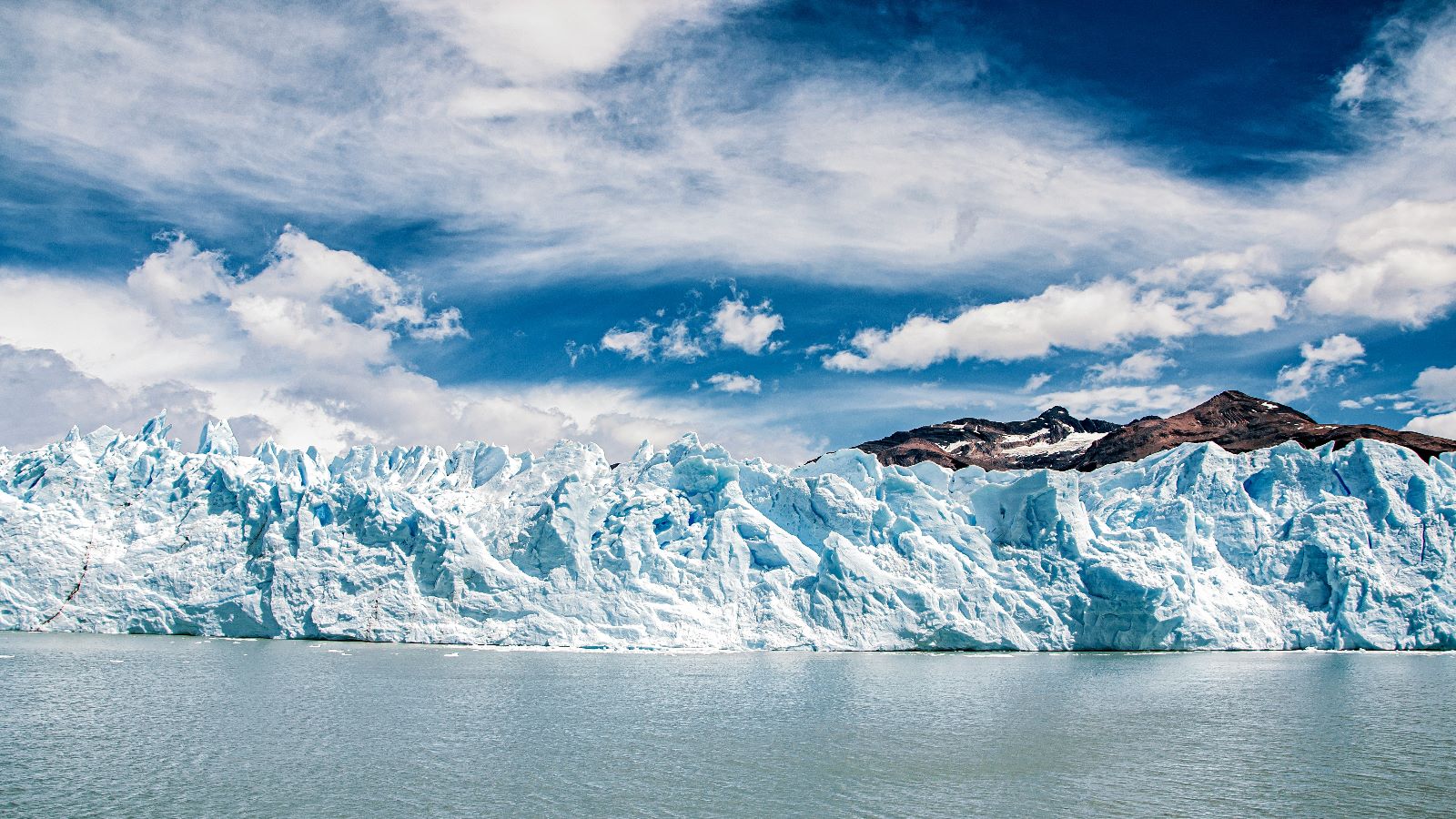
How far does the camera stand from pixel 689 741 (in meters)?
21.4

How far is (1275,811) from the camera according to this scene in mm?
16031

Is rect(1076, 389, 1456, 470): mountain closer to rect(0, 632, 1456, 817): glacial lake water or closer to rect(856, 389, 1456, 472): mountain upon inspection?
rect(856, 389, 1456, 472): mountain

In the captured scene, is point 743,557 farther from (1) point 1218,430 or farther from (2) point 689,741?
(1) point 1218,430

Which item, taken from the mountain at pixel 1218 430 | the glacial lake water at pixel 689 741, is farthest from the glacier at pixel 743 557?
the mountain at pixel 1218 430

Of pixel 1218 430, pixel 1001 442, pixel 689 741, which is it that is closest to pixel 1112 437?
pixel 1218 430

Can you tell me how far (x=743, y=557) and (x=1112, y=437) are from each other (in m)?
76.5

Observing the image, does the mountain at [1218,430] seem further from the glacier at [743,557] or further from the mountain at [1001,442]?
the glacier at [743,557]

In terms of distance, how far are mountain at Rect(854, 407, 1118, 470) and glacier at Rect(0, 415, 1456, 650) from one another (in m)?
66.4

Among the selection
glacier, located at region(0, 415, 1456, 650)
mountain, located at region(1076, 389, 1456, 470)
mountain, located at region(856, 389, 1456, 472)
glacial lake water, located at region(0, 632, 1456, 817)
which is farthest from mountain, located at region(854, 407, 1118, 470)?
glacial lake water, located at region(0, 632, 1456, 817)

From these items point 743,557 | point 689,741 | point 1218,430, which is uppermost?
point 1218,430

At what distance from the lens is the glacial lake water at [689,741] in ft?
52.9

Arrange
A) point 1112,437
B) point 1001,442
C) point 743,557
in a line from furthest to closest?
1. point 1001,442
2. point 1112,437
3. point 743,557

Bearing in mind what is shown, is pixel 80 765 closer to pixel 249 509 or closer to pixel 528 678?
pixel 528 678

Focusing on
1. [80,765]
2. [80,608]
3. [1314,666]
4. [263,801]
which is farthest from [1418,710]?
[80,608]
